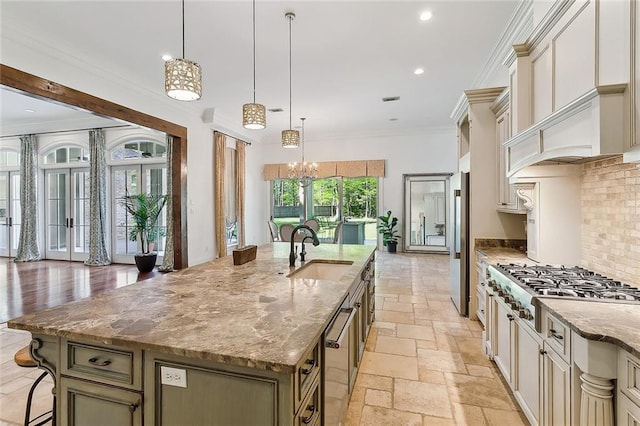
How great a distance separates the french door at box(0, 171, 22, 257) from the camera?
7.62 meters

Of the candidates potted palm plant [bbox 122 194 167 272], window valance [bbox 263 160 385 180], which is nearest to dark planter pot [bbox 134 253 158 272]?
potted palm plant [bbox 122 194 167 272]

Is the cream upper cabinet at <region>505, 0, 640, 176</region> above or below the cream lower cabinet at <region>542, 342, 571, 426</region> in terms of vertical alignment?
above

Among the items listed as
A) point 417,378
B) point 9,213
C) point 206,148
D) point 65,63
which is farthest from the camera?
point 9,213

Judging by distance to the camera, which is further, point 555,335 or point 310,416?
point 555,335

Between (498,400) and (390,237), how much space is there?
6.04 meters

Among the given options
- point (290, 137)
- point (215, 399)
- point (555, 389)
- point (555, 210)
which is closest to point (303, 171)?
point (290, 137)

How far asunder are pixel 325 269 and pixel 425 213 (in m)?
6.27

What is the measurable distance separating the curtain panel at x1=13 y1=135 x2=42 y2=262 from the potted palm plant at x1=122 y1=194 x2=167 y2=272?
2865 millimetres

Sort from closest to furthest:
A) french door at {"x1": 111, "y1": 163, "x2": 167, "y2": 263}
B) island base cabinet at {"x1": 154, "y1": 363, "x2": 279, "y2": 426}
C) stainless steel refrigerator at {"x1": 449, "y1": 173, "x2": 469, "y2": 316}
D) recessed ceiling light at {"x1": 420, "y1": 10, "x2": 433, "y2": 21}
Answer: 1. island base cabinet at {"x1": 154, "y1": 363, "x2": 279, "y2": 426}
2. recessed ceiling light at {"x1": 420, "y1": 10, "x2": 433, "y2": 21}
3. stainless steel refrigerator at {"x1": 449, "y1": 173, "x2": 469, "y2": 316}
4. french door at {"x1": 111, "y1": 163, "x2": 167, "y2": 263}

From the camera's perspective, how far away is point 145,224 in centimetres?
601

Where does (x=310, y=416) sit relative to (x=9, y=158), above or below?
below

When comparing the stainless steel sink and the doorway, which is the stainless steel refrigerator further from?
the doorway

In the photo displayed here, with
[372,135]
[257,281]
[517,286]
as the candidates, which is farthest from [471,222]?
[372,135]

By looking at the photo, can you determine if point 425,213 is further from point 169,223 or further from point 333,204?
point 169,223
